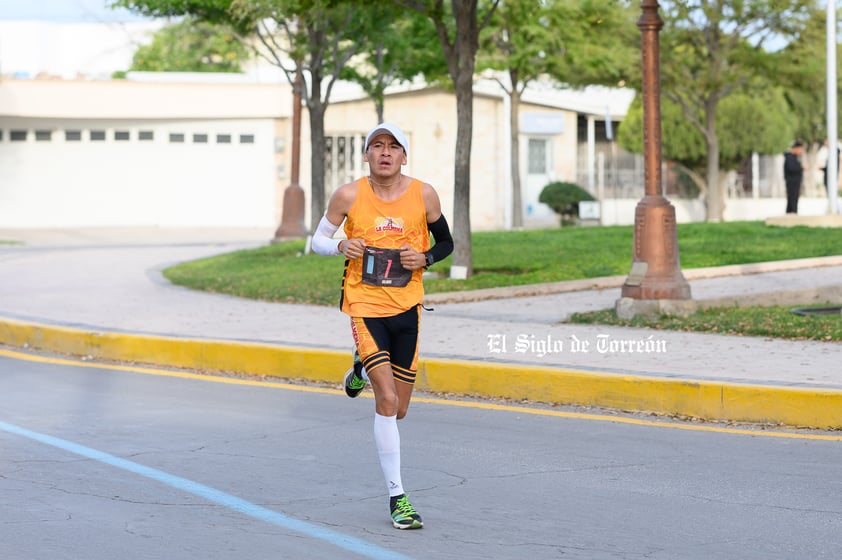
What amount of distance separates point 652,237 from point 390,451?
24.8 ft

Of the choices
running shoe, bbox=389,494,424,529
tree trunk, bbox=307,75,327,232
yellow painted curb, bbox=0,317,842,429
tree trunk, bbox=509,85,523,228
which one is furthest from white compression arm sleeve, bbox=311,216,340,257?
tree trunk, bbox=509,85,523,228

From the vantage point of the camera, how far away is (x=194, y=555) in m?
5.87

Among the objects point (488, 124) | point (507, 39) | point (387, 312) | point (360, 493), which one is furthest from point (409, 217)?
point (488, 124)

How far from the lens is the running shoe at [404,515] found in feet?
20.9

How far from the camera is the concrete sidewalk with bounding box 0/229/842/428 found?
9734 mm

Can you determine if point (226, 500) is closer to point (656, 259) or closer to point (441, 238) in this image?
point (441, 238)

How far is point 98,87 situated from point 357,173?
313 inches

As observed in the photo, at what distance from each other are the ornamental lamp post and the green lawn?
1.01 ft

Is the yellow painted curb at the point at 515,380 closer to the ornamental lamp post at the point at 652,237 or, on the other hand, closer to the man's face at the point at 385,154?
the ornamental lamp post at the point at 652,237

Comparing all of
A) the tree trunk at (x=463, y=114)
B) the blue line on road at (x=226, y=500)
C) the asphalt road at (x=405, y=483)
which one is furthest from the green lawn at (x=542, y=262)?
the blue line on road at (x=226, y=500)

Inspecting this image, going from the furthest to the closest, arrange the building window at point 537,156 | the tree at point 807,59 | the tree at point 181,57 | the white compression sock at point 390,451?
the tree at point 181,57 < the building window at point 537,156 < the tree at point 807,59 < the white compression sock at point 390,451

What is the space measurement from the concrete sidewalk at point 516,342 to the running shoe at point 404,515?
11.8ft

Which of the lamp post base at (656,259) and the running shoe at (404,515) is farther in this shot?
the lamp post base at (656,259)

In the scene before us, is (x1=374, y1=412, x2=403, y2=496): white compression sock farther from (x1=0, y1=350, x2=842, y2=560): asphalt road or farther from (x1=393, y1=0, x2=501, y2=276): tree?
(x1=393, y1=0, x2=501, y2=276): tree
